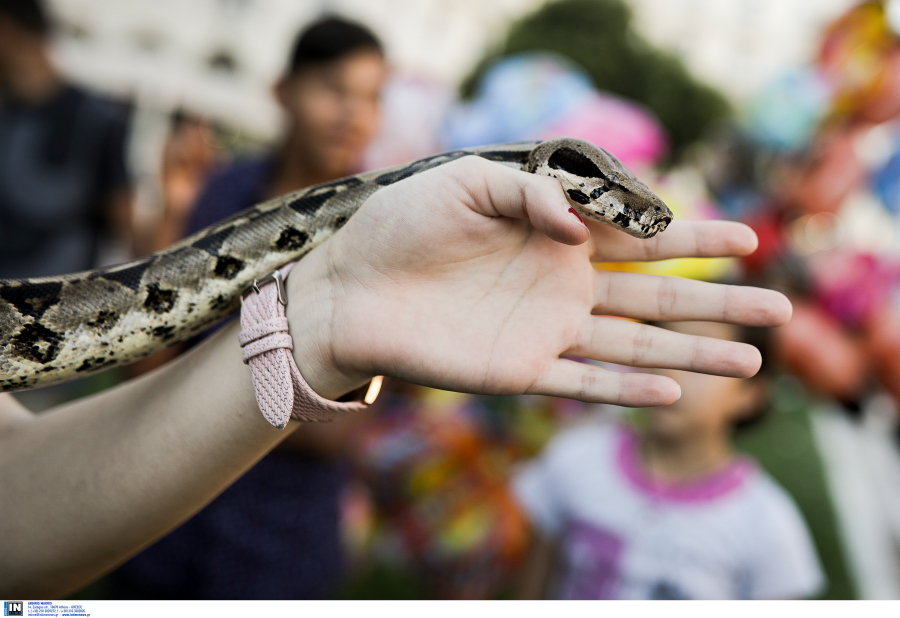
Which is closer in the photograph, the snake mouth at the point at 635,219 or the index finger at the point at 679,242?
the snake mouth at the point at 635,219

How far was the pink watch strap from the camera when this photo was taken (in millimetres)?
1742

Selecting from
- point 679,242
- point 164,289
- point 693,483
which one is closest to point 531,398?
point 693,483

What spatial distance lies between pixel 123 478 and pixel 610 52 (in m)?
25.0

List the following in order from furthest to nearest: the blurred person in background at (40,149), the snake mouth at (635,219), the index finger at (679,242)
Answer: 1. the blurred person in background at (40,149)
2. the index finger at (679,242)
3. the snake mouth at (635,219)

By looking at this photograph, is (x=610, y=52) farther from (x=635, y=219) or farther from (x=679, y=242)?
(x=635, y=219)

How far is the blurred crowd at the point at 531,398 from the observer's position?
3.02 m

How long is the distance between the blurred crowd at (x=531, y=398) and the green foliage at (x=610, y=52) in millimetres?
16526

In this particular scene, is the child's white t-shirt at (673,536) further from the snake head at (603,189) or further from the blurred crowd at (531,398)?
the snake head at (603,189)

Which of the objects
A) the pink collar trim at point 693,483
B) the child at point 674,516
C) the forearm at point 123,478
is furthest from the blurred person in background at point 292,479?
the pink collar trim at point 693,483

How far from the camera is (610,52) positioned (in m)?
23.5

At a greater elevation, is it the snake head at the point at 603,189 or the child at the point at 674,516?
the snake head at the point at 603,189

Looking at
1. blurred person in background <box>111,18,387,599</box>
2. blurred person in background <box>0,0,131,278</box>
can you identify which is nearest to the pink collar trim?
blurred person in background <box>111,18,387,599</box>

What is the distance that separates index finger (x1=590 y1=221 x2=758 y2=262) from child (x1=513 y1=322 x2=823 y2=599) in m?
1.23

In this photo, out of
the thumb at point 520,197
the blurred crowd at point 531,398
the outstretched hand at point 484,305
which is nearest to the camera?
the thumb at point 520,197
